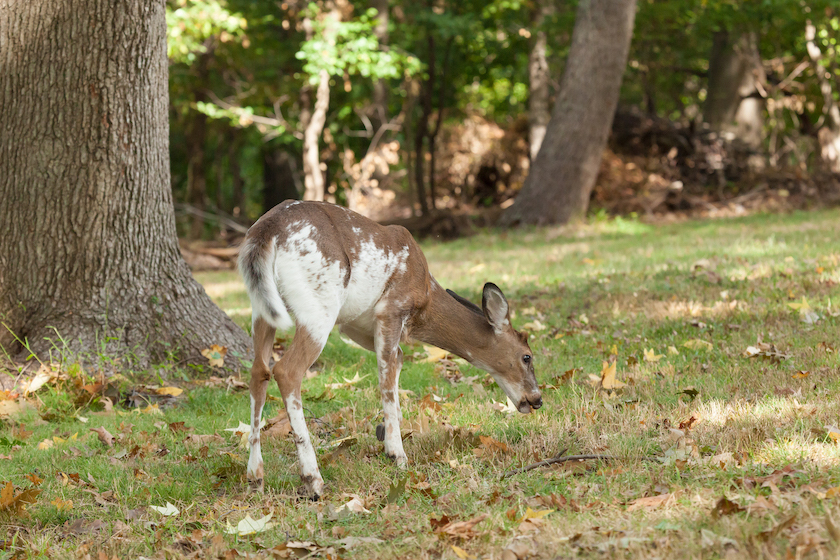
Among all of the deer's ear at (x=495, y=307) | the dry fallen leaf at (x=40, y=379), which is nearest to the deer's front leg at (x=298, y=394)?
the deer's ear at (x=495, y=307)

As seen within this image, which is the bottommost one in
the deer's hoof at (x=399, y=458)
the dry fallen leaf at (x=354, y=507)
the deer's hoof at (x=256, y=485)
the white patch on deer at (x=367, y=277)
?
the deer's hoof at (x=256, y=485)

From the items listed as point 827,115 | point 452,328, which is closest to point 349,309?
point 452,328

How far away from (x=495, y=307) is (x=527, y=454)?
1086 millimetres

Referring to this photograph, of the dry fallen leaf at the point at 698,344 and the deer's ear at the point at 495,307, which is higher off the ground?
the deer's ear at the point at 495,307

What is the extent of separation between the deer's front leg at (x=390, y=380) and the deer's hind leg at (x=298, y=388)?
1.56 feet

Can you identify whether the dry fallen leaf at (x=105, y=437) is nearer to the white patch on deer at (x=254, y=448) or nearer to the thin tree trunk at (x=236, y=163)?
the white patch on deer at (x=254, y=448)

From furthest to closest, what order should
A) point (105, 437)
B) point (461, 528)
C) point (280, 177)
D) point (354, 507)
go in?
point (280, 177), point (105, 437), point (354, 507), point (461, 528)

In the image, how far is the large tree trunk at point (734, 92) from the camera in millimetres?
20641

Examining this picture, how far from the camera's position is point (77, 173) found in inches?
232

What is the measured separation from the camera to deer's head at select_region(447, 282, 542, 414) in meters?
5.01

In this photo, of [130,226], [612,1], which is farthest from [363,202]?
[130,226]

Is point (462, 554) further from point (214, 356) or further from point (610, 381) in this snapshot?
point (214, 356)

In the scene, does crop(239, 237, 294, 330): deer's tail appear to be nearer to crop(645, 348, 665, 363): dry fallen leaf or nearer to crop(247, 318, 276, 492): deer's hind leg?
crop(247, 318, 276, 492): deer's hind leg

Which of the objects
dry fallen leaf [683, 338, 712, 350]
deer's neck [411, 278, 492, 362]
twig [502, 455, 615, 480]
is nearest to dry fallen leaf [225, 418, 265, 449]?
deer's neck [411, 278, 492, 362]
